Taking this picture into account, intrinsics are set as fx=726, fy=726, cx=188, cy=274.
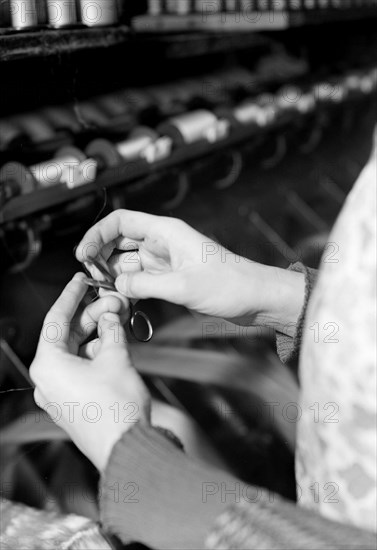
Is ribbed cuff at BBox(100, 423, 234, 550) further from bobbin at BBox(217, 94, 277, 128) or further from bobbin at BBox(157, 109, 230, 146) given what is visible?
bobbin at BBox(217, 94, 277, 128)

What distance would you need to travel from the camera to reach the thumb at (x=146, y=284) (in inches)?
22.5

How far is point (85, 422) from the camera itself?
53 cm

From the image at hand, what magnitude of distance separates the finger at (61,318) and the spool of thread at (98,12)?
413 millimetres

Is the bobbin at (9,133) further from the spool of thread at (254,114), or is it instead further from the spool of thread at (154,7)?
the spool of thread at (254,114)

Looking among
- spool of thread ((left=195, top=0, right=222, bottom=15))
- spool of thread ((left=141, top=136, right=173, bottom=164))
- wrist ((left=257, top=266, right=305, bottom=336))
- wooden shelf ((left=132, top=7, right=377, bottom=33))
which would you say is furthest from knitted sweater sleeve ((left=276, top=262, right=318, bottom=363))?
spool of thread ((left=195, top=0, right=222, bottom=15))

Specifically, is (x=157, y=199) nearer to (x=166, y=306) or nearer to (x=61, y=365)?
(x=166, y=306)

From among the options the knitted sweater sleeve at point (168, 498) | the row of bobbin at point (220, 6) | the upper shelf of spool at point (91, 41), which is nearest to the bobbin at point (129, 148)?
the upper shelf of spool at point (91, 41)

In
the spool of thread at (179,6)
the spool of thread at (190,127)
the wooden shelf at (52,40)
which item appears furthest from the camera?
the spool of thread at (179,6)

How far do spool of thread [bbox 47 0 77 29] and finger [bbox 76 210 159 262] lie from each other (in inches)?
11.9

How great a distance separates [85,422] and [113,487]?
56mm

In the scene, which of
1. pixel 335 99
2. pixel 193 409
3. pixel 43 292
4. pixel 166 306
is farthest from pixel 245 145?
pixel 43 292

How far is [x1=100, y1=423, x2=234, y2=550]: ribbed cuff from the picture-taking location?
0.50 m

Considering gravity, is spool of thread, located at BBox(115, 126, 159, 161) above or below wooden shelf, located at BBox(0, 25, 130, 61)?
below

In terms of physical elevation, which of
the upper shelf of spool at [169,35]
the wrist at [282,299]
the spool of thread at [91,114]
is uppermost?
the upper shelf of spool at [169,35]
